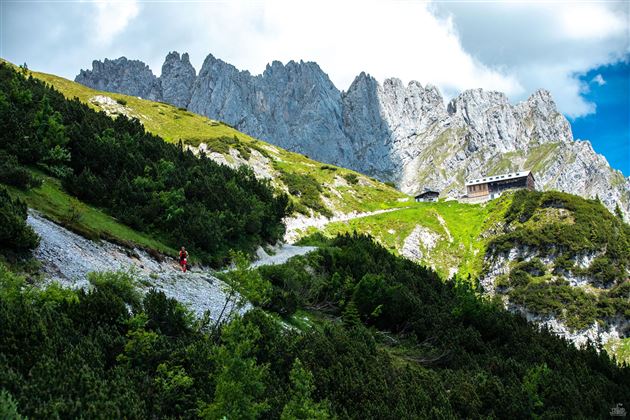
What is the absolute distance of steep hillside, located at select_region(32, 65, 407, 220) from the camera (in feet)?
298

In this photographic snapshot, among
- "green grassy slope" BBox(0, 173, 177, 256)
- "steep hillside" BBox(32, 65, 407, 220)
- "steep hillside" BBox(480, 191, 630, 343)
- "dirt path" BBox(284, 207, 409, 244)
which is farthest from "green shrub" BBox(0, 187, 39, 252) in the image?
"steep hillside" BBox(32, 65, 407, 220)

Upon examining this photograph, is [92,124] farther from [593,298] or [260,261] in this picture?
[593,298]

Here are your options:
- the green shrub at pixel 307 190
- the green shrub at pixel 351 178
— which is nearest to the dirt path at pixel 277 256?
the green shrub at pixel 307 190

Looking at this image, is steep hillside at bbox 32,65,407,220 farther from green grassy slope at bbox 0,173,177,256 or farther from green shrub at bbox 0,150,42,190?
green shrub at bbox 0,150,42,190

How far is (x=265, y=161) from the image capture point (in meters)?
104

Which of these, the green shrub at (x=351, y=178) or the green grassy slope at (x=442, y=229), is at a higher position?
the green shrub at (x=351, y=178)

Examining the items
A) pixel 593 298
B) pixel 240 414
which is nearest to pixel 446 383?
pixel 240 414

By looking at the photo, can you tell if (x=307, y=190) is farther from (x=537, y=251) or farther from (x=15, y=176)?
(x=15, y=176)

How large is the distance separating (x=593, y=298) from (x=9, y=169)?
6978 cm

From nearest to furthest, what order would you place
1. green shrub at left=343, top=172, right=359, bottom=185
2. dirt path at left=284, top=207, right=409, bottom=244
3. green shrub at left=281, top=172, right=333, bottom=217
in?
dirt path at left=284, top=207, right=409, bottom=244 → green shrub at left=281, top=172, right=333, bottom=217 → green shrub at left=343, top=172, right=359, bottom=185

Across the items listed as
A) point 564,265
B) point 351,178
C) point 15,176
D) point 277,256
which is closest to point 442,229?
point 564,265

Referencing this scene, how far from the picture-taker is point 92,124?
34469mm

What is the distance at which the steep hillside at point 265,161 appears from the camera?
90875 mm

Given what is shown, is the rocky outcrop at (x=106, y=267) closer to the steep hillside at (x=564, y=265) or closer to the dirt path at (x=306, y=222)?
the dirt path at (x=306, y=222)
